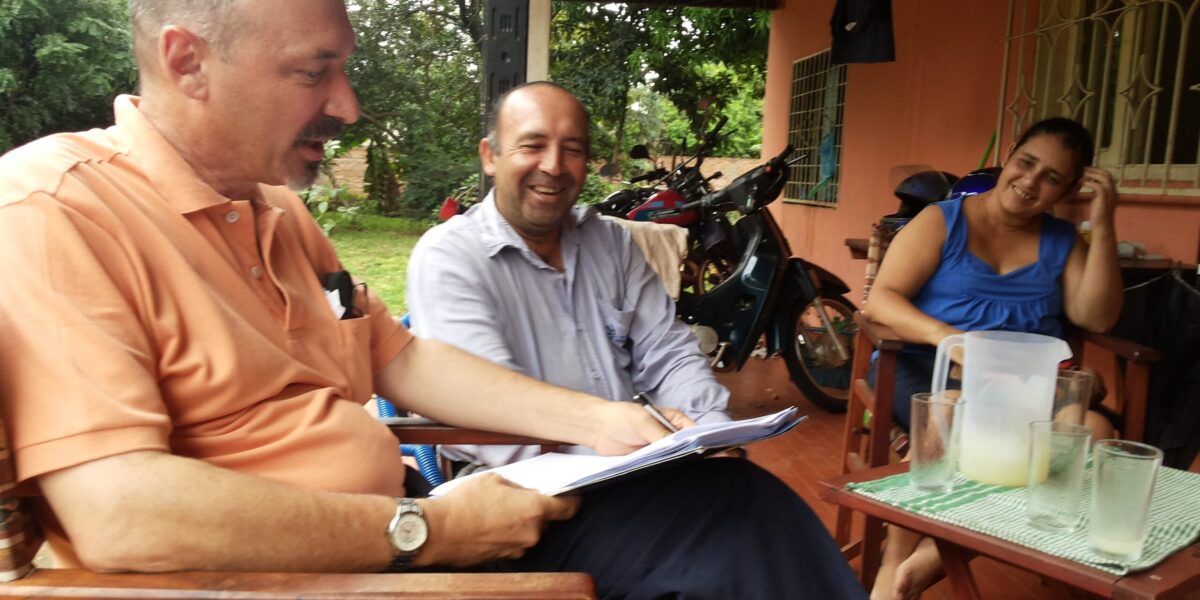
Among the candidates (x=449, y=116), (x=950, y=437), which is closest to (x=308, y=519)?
(x=950, y=437)

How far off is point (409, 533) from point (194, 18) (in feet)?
2.28

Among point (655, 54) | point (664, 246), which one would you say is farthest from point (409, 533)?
point (655, 54)

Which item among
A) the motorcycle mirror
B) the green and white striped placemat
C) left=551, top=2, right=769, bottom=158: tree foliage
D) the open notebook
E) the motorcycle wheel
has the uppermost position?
left=551, top=2, right=769, bottom=158: tree foliage

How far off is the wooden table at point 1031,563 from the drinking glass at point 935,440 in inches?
4.0

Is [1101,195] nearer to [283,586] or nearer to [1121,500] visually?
[1121,500]

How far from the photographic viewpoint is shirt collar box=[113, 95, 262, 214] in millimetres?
1063

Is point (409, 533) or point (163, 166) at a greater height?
point (163, 166)

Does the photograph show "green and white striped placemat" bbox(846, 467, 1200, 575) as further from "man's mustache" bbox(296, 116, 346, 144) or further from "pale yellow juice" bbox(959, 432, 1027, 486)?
"man's mustache" bbox(296, 116, 346, 144)

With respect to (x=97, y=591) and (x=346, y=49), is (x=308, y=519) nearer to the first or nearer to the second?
(x=97, y=591)

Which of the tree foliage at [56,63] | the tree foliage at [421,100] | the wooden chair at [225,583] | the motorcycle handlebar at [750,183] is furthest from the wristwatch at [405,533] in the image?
the tree foliage at [421,100]

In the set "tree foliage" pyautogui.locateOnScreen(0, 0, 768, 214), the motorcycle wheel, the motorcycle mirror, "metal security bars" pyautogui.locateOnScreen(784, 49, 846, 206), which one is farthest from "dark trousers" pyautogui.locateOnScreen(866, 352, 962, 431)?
"tree foliage" pyautogui.locateOnScreen(0, 0, 768, 214)

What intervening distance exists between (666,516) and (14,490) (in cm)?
82

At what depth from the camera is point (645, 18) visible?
1165 cm

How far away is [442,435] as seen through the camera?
1470 mm
